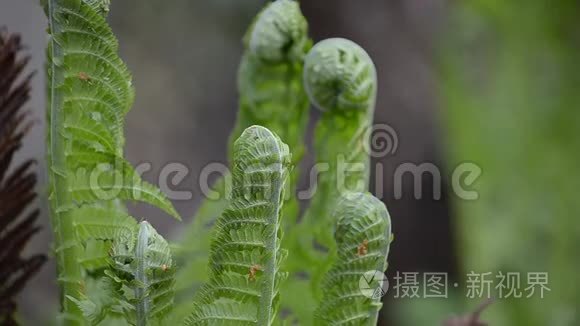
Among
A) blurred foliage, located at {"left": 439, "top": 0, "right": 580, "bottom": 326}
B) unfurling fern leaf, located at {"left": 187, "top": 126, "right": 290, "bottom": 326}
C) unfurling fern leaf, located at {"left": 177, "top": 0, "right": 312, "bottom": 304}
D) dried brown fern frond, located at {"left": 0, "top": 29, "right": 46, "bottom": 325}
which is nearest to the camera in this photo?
unfurling fern leaf, located at {"left": 187, "top": 126, "right": 290, "bottom": 326}

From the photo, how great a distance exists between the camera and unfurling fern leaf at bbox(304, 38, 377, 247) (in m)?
1.05

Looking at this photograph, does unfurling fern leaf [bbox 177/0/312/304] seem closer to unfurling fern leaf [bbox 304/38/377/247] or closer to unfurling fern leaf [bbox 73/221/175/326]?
unfurling fern leaf [bbox 304/38/377/247]

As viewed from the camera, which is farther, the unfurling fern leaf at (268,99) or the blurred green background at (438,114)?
the blurred green background at (438,114)

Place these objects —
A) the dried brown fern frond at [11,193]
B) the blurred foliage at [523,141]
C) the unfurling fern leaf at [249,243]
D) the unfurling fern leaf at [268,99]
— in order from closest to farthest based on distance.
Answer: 1. the unfurling fern leaf at [249,243]
2. the dried brown fern frond at [11,193]
3. the unfurling fern leaf at [268,99]
4. the blurred foliage at [523,141]

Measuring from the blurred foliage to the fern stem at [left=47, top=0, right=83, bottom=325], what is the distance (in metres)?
1.49

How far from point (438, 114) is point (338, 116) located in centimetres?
241

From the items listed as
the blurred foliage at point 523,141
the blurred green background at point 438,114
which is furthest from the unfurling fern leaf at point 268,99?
the blurred foliage at point 523,141

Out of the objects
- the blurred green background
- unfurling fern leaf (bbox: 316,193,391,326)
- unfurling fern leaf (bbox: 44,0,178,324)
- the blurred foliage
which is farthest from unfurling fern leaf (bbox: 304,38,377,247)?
the blurred foliage

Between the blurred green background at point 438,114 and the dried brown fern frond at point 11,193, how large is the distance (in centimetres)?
60

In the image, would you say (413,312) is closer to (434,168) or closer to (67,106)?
(434,168)

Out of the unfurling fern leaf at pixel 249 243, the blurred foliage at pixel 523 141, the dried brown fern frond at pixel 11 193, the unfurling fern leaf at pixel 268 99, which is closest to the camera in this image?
the unfurling fern leaf at pixel 249 243

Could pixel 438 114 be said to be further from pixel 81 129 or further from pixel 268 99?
pixel 81 129

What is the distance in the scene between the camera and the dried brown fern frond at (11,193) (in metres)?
0.99

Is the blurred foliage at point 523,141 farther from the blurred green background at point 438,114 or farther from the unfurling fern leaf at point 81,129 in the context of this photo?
the unfurling fern leaf at point 81,129
